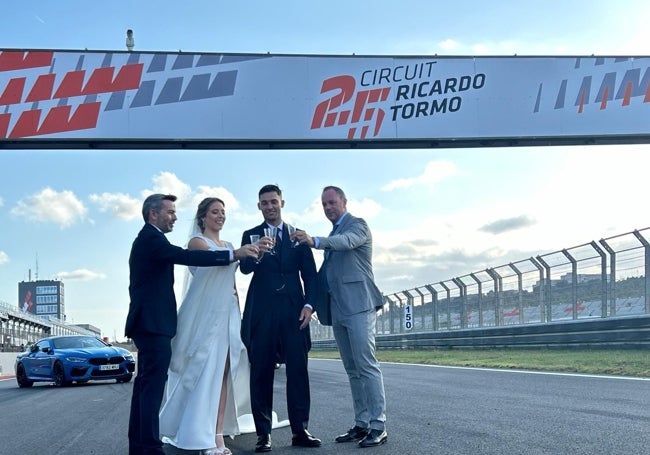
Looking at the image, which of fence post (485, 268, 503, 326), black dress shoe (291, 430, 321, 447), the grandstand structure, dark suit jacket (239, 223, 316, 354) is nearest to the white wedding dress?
dark suit jacket (239, 223, 316, 354)

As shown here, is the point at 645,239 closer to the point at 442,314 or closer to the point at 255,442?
the point at 442,314

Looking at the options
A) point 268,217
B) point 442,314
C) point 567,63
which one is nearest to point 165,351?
point 268,217

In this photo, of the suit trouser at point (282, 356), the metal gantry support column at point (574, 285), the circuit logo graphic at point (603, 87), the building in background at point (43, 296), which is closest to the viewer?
the suit trouser at point (282, 356)

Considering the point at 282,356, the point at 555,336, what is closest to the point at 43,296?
the point at 555,336

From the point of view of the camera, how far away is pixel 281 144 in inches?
707

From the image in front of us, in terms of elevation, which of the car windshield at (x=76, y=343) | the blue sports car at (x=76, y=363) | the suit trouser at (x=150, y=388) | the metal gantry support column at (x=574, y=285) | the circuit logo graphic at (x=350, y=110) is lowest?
the blue sports car at (x=76, y=363)

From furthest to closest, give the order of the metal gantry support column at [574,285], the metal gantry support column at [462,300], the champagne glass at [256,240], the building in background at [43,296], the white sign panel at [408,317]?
the building in background at [43,296] → the white sign panel at [408,317] → the metal gantry support column at [462,300] → the metal gantry support column at [574,285] → the champagne glass at [256,240]

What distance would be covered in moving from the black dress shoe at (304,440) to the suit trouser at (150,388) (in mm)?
1081

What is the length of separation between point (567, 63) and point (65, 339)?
12803 mm

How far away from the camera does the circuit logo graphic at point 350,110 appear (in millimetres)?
17938

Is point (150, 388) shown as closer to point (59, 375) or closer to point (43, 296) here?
point (59, 375)

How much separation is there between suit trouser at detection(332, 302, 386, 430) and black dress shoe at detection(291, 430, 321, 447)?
0.38 m

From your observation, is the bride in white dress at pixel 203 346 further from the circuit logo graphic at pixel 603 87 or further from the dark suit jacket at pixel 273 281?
the circuit logo graphic at pixel 603 87

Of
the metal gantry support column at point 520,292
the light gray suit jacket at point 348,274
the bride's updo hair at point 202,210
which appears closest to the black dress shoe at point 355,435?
the light gray suit jacket at point 348,274
